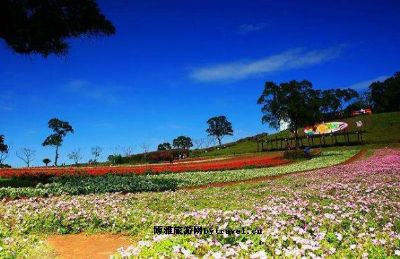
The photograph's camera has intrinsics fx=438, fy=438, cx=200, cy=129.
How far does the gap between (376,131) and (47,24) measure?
85.4 meters

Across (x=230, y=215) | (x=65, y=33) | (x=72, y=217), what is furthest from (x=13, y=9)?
(x=230, y=215)

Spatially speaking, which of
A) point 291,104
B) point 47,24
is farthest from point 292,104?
point 47,24

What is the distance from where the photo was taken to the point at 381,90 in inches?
5901

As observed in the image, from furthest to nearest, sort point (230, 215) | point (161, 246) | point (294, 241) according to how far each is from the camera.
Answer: point (230, 215) → point (294, 241) → point (161, 246)

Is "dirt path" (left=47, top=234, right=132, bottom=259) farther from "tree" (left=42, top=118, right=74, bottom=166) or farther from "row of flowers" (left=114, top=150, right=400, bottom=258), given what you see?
"tree" (left=42, top=118, right=74, bottom=166)

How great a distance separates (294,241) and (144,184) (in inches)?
643

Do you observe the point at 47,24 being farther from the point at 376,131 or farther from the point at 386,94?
the point at 386,94

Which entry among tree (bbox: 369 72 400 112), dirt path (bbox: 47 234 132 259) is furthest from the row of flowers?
tree (bbox: 369 72 400 112)

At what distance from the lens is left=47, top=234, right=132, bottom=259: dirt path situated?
8253 millimetres

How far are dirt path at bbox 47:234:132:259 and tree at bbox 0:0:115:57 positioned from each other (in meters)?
13.4

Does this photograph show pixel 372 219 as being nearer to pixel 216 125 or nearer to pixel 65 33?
pixel 65 33

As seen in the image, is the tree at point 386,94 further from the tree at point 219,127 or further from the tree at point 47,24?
the tree at point 47,24

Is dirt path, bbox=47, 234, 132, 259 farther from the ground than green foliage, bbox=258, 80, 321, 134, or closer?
closer

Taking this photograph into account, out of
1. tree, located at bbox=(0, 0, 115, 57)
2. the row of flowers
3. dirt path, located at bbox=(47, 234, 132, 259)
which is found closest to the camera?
the row of flowers
